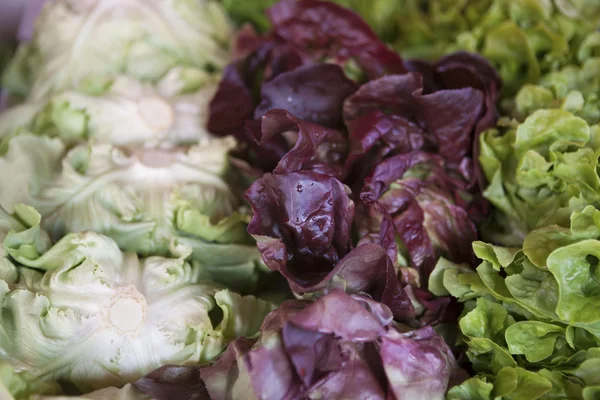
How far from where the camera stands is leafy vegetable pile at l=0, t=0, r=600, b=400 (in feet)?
2.58

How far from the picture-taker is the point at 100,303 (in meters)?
0.88

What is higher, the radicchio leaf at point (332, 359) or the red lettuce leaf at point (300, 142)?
the red lettuce leaf at point (300, 142)

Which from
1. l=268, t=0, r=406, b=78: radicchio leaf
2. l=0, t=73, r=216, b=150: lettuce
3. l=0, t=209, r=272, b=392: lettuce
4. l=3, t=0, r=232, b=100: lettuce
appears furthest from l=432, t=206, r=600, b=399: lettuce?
l=3, t=0, r=232, b=100: lettuce

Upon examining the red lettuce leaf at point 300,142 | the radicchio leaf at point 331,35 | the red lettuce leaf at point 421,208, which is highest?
the radicchio leaf at point 331,35

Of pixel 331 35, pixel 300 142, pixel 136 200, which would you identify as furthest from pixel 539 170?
pixel 136 200

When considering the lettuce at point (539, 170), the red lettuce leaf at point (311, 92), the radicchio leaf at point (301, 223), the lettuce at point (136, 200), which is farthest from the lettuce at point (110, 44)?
the lettuce at point (539, 170)

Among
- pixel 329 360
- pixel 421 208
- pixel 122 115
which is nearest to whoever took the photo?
pixel 329 360

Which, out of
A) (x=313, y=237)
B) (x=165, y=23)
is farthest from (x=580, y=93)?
(x=165, y=23)

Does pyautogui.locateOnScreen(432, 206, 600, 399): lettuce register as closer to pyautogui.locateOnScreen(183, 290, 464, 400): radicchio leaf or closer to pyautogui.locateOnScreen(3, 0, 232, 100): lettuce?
pyautogui.locateOnScreen(183, 290, 464, 400): radicchio leaf

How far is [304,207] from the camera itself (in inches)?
33.3

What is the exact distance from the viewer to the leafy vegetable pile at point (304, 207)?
30.9 inches

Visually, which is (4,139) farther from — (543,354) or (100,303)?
(543,354)

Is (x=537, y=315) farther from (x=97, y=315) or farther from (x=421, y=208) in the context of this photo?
(x=97, y=315)

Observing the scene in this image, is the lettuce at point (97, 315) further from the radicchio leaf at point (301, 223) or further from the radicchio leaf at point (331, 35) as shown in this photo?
the radicchio leaf at point (331, 35)
